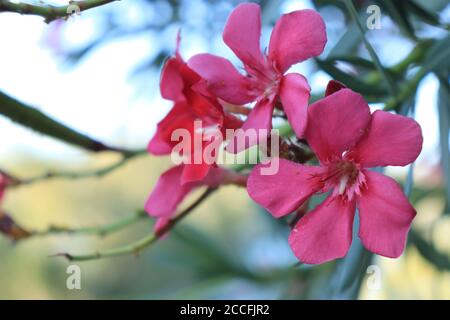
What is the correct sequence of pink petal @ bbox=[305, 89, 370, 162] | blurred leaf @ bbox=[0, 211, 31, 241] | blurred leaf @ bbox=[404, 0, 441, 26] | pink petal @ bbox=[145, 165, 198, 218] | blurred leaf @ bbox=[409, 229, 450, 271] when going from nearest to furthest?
pink petal @ bbox=[305, 89, 370, 162] < pink petal @ bbox=[145, 165, 198, 218] < blurred leaf @ bbox=[404, 0, 441, 26] < blurred leaf @ bbox=[0, 211, 31, 241] < blurred leaf @ bbox=[409, 229, 450, 271]

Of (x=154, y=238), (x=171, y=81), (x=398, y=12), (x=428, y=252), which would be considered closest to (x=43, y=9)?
(x=171, y=81)

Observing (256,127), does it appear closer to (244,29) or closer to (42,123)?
(244,29)

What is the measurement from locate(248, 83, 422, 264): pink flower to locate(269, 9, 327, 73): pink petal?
3 cm

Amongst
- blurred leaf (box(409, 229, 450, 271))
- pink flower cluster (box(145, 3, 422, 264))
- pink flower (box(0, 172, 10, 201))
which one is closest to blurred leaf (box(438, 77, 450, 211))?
pink flower cluster (box(145, 3, 422, 264))

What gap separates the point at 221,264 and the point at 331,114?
29.5 inches

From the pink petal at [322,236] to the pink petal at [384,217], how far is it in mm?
11

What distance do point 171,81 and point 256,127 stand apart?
0.29ft

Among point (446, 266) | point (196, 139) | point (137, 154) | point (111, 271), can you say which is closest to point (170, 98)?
point (196, 139)

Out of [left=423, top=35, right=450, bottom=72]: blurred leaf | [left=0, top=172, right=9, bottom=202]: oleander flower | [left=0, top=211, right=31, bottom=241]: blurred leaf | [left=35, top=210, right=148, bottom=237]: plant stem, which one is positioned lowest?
[left=35, top=210, right=148, bottom=237]: plant stem

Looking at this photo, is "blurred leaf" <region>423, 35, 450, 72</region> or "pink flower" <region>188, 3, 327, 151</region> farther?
"blurred leaf" <region>423, 35, 450, 72</region>

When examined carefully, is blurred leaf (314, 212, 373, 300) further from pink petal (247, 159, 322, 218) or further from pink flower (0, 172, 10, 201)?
pink flower (0, 172, 10, 201)

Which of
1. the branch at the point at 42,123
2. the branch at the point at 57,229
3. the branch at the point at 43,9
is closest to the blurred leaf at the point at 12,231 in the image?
the branch at the point at 57,229

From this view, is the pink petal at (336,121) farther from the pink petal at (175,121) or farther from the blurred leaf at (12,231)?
the blurred leaf at (12,231)

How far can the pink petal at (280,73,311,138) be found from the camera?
1.40ft
